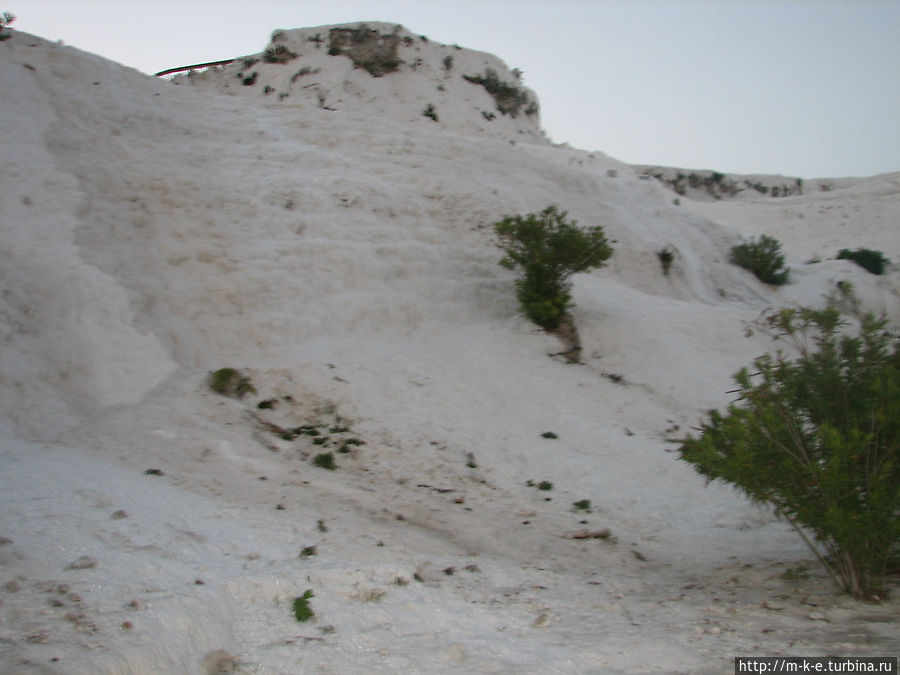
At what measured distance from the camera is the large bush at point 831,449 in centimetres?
320

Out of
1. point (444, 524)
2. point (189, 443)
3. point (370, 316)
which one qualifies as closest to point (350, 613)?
point (444, 524)

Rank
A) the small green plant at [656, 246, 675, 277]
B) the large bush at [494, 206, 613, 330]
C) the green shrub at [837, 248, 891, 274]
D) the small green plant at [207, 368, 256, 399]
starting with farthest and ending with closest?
the green shrub at [837, 248, 891, 274] → the small green plant at [656, 246, 675, 277] → the large bush at [494, 206, 613, 330] → the small green plant at [207, 368, 256, 399]

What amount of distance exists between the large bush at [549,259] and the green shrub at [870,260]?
892cm

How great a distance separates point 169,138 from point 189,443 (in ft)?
23.8

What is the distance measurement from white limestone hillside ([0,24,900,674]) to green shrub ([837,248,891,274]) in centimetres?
40

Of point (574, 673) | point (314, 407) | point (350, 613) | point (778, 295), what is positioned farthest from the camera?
point (778, 295)

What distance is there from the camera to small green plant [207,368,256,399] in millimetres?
Answer: 6625

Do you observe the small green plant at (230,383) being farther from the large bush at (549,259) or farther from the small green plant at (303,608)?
the large bush at (549,259)

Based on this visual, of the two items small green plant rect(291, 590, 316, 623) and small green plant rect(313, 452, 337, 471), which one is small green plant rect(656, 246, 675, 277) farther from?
small green plant rect(291, 590, 316, 623)

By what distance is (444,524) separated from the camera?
196 inches

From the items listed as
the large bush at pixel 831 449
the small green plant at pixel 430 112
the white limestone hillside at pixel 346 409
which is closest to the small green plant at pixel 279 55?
the small green plant at pixel 430 112

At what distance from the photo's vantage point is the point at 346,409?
6.64 meters

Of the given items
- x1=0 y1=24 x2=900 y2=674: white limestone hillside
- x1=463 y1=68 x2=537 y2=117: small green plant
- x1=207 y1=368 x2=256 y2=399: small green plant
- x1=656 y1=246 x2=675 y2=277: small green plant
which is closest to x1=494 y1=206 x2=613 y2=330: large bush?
x1=0 y1=24 x2=900 y2=674: white limestone hillside

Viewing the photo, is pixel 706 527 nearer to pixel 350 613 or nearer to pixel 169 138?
pixel 350 613
